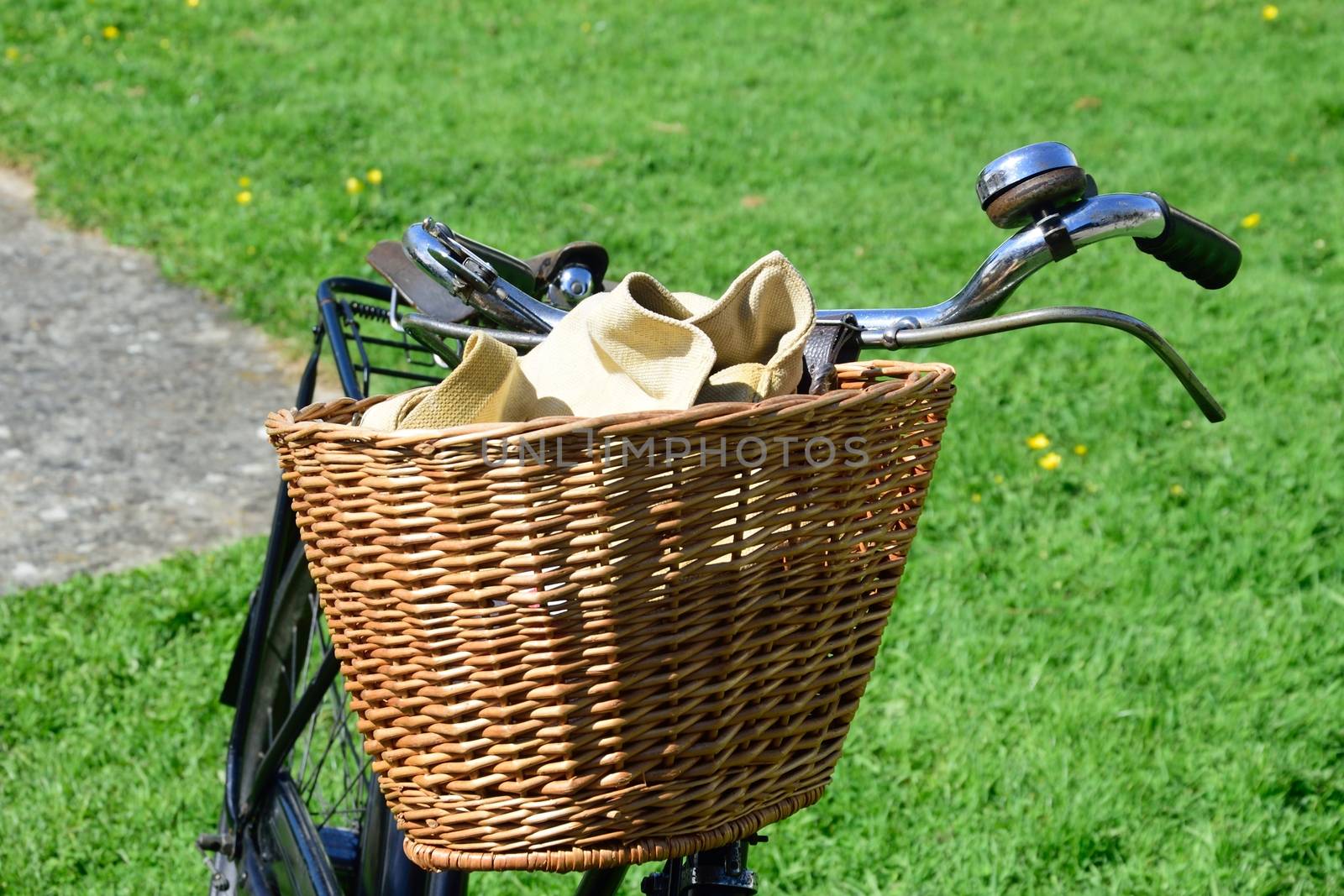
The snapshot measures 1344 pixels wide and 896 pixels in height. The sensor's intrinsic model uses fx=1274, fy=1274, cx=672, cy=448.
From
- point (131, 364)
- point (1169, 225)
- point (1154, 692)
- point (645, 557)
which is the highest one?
point (1169, 225)

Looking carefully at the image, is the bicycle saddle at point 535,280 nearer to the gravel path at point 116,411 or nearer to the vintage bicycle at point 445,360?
the vintage bicycle at point 445,360

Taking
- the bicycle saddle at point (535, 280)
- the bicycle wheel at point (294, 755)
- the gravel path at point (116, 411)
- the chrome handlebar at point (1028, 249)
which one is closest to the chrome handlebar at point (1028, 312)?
the chrome handlebar at point (1028, 249)

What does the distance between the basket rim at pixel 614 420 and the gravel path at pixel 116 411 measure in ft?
8.71

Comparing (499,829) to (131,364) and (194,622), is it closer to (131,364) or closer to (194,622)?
(194,622)

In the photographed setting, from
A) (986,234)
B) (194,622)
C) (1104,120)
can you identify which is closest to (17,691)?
(194,622)

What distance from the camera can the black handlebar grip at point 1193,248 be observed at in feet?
3.78

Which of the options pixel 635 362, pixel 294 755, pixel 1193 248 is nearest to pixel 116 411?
pixel 294 755

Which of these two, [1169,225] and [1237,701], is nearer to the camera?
[1169,225]

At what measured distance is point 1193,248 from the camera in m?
1.18

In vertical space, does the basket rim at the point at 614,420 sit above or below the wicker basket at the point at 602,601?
above

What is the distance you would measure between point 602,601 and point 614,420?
157 mm

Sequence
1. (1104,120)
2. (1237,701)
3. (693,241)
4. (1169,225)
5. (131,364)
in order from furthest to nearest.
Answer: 1. (1104,120)
2. (693,241)
3. (131,364)
4. (1237,701)
5. (1169,225)

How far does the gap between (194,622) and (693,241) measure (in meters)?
2.48

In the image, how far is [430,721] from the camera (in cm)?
107
